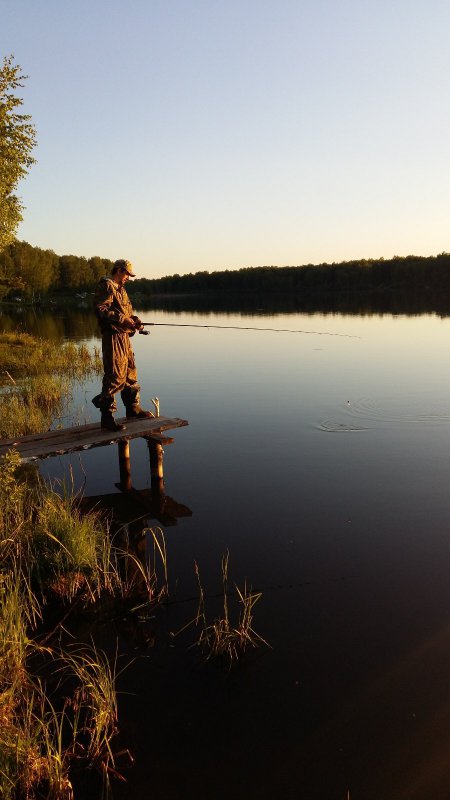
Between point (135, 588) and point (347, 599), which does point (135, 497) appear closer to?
point (135, 588)

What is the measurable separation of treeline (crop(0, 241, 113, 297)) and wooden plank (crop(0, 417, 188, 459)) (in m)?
64.7

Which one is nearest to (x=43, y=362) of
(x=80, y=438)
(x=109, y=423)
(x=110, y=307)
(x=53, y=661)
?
(x=109, y=423)

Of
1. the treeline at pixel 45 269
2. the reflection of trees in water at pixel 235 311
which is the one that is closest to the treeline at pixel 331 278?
the reflection of trees in water at pixel 235 311

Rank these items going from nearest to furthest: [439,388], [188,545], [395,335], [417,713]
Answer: [417,713]
[188,545]
[439,388]
[395,335]

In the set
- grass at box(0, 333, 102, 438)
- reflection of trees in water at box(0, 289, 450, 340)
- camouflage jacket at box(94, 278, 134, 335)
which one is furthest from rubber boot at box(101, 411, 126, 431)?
reflection of trees in water at box(0, 289, 450, 340)

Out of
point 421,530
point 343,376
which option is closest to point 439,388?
point 343,376

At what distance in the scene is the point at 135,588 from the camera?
6.34m

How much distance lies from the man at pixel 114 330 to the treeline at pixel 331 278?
102885 mm

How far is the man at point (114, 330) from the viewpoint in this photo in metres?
8.73

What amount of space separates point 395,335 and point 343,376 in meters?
A: 14.4

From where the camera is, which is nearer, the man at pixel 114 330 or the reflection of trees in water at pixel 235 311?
the man at pixel 114 330

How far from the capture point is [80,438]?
8.96 metres

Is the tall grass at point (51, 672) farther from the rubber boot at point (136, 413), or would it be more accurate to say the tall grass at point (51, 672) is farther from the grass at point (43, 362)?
the grass at point (43, 362)

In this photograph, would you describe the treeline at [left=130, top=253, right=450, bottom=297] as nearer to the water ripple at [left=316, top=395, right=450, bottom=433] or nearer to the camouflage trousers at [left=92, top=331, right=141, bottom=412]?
the water ripple at [left=316, top=395, right=450, bottom=433]
